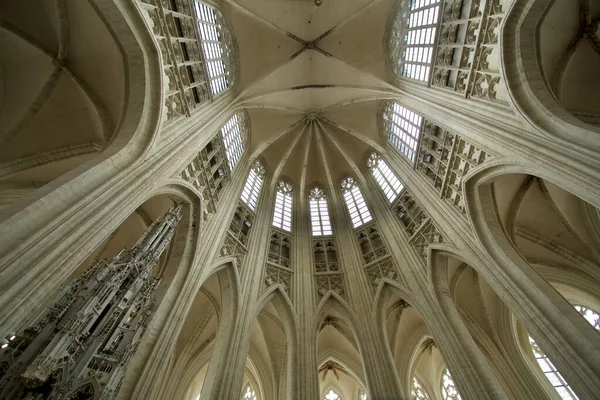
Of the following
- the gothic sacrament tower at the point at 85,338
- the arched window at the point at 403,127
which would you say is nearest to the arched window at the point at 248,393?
the gothic sacrament tower at the point at 85,338

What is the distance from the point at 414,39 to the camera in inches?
571

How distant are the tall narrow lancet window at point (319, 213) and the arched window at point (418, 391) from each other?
899 cm

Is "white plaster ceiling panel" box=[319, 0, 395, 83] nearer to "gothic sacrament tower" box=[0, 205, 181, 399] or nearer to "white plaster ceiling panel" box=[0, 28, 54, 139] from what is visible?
"white plaster ceiling panel" box=[0, 28, 54, 139]

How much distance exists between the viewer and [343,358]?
15922mm

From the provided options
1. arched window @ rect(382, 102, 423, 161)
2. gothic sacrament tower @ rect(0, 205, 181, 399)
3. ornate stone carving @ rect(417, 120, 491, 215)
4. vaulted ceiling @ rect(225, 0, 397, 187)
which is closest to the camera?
gothic sacrament tower @ rect(0, 205, 181, 399)

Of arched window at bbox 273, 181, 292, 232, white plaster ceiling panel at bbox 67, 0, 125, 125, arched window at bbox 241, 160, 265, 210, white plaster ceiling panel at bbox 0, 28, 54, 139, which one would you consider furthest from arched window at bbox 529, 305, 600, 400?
white plaster ceiling panel at bbox 0, 28, 54, 139

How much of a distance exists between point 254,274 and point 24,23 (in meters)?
11.6

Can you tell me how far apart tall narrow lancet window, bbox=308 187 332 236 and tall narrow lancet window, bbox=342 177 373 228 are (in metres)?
1.41

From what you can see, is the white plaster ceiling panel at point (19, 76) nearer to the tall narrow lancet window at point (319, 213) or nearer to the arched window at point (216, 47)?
the arched window at point (216, 47)

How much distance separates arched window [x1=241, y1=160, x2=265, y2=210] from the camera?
54.8ft

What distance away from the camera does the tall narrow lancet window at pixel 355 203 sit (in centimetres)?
1764

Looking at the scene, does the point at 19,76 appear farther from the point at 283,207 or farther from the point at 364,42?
the point at 364,42

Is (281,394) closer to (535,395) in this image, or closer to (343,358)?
(343,358)

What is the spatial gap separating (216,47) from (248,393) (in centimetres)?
1690
